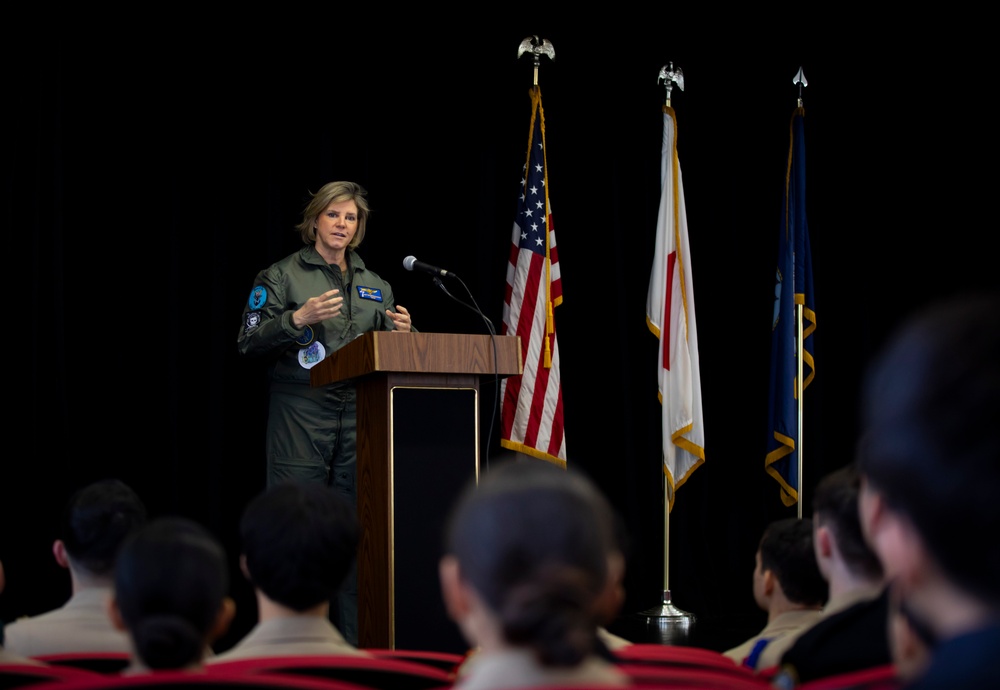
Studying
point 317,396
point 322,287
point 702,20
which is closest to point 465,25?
point 702,20

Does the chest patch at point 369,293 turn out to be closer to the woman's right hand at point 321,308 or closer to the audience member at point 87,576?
the woman's right hand at point 321,308

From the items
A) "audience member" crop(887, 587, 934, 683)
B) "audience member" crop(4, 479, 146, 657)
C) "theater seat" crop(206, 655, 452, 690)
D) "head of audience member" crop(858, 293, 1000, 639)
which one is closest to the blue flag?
"audience member" crop(4, 479, 146, 657)

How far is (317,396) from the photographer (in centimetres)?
441

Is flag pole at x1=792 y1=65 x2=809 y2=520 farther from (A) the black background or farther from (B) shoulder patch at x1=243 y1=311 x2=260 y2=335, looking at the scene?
(B) shoulder patch at x1=243 y1=311 x2=260 y2=335

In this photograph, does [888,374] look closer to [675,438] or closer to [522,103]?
[675,438]

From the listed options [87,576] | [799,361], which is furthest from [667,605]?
[87,576]

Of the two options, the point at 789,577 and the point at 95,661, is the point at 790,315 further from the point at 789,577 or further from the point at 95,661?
the point at 95,661

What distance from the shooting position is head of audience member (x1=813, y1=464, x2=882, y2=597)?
185 centimetres

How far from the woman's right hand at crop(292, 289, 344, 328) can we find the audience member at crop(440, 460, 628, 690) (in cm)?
285

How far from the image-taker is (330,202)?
4539 millimetres

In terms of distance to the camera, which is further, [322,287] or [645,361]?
[645,361]

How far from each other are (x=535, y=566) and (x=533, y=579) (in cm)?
1

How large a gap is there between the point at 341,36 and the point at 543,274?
154 centimetres

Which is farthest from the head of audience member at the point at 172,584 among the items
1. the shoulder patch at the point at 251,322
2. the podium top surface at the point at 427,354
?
the shoulder patch at the point at 251,322
